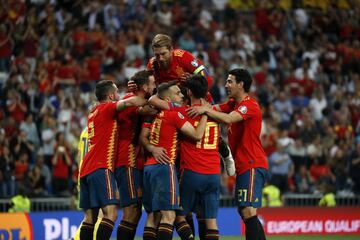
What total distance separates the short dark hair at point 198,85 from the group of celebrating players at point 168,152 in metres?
0.01

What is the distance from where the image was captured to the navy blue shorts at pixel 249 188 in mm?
11664

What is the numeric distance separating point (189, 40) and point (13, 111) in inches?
213

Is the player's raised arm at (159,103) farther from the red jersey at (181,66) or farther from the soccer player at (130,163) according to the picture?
the red jersey at (181,66)

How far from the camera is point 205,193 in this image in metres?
11.4

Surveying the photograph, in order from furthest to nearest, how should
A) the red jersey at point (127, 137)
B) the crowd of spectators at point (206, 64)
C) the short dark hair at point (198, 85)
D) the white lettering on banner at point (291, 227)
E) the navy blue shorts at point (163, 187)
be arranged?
the crowd of spectators at point (206, 64), the white lettering on banner at point (291, 227), the red jersey at point (127, 137), the short dark hair at point (198, 85), the navy blue shorts at point (163, 187)

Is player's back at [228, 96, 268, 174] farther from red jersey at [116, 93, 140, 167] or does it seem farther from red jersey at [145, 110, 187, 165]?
red jersey at [116, 93, 140, 167]

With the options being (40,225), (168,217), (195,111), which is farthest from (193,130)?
(40,225)

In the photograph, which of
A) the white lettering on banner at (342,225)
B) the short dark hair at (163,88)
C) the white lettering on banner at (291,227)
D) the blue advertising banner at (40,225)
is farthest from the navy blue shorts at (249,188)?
the white lettering on banner at (342,225)

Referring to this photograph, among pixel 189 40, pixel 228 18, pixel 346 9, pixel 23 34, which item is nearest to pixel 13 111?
A: pixel 23 34

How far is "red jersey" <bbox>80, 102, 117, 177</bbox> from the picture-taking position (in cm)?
1169

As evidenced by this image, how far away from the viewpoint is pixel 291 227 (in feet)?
61.7

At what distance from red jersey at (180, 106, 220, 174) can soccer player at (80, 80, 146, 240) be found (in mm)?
751

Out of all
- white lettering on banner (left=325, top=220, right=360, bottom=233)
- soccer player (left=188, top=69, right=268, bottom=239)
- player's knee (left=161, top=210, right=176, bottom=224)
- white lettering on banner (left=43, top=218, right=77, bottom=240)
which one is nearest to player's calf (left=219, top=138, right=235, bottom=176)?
soccer player (left=188, top=69, right=268, bottom=239)

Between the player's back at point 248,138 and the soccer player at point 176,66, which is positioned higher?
the soccer player at point 176,66
